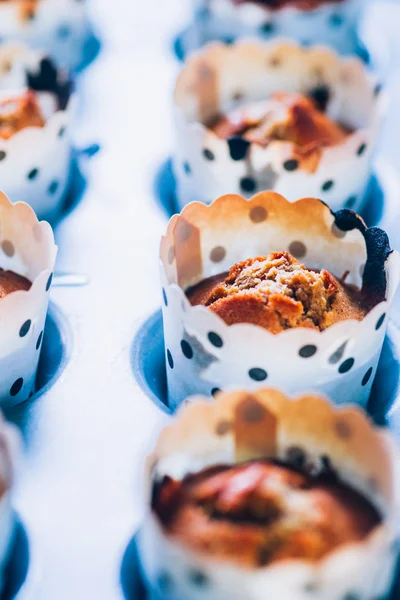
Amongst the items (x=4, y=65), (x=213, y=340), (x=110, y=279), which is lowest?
(x=110, y=279)

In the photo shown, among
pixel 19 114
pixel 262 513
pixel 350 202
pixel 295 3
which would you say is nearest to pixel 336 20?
pixel 295 3

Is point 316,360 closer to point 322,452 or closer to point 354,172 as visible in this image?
point 322,452

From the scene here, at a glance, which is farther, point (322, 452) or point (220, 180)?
point (220, 180)

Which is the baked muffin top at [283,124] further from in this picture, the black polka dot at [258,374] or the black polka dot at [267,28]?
the black polka dot at [258,374]

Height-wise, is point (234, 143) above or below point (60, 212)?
above

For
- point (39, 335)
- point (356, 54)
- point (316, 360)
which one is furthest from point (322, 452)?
point (356, 54)

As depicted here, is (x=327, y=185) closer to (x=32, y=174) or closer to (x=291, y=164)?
(x=291, y=164)
